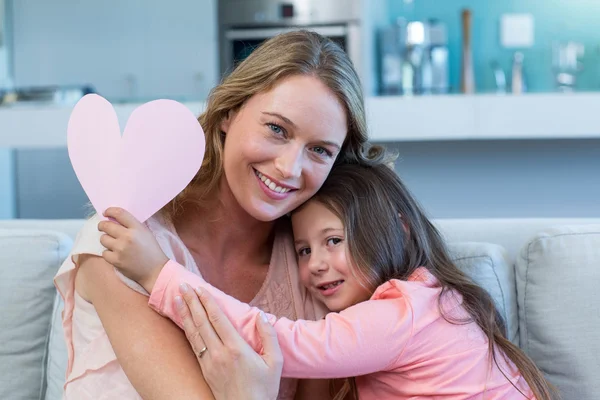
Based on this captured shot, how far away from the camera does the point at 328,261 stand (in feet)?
4.74

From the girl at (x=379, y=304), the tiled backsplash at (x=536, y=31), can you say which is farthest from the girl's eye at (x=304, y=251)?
the tiled backsplash at (x=536, y=31)

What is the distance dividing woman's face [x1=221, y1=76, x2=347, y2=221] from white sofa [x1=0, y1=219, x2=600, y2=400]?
44 cm

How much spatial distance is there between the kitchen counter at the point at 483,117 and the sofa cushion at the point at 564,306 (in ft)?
6.12

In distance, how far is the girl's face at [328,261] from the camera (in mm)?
1440

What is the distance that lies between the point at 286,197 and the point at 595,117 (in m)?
2.50

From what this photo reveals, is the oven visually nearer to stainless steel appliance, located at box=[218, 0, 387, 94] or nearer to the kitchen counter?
stainless steel appliance, located at box=[218, 0, 387, 94]

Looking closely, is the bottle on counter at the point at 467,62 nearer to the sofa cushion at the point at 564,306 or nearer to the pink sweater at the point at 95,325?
the sofa cushion at the point at 564,306

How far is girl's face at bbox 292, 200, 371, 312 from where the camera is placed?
1.44 metres

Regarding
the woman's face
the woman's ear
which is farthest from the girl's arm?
the woman's ear

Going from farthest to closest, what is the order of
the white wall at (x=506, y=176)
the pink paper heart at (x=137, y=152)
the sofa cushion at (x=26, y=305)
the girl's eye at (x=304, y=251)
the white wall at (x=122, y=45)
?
the white wall at (x=122, y=45)
the white wall at (x=506, y=176)
the sofa cushion at (x=26, y=305)
the girl's eye at (x=304, y=251)
the pink paper heart at (x=137, y=152)

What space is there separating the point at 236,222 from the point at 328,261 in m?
0.21

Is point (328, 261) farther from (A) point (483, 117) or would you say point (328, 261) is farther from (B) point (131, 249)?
(A) point (483, 117)

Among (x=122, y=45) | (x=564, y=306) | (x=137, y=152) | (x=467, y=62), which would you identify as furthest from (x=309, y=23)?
(x=137, y=152)

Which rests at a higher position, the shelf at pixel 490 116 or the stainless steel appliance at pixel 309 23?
the stainless steel appliance at pixel 309 23
